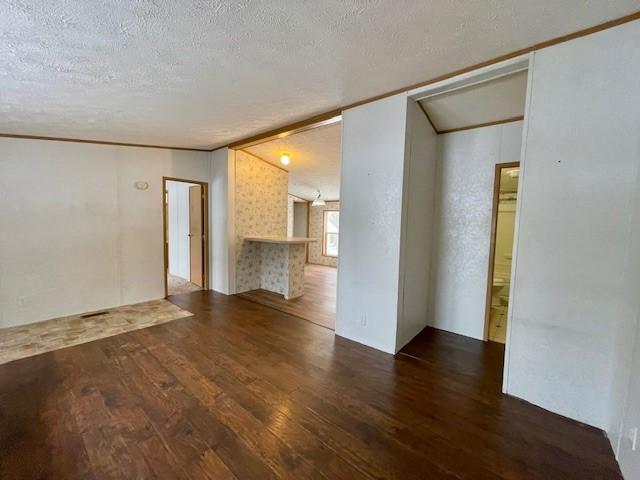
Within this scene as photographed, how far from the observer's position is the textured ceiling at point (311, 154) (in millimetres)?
3947

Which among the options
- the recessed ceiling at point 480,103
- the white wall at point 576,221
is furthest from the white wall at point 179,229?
the white wall at point 576,221

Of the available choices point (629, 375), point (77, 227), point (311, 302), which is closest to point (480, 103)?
point (629, 375)

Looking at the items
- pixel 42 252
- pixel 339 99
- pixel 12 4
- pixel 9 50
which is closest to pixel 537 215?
pixel 339 99

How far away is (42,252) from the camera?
342 cm

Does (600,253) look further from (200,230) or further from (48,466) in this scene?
(200,230)

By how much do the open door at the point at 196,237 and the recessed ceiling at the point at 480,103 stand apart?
13.3ft

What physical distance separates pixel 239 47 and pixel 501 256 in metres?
5.58

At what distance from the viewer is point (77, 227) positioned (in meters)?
3.65

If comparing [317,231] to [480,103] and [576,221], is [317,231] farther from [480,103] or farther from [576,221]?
[576,221]

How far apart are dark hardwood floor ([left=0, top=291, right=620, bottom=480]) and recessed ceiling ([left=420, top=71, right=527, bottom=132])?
8.17 ft

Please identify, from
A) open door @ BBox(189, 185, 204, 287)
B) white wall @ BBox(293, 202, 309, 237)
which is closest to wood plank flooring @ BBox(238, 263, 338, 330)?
Result: open door @ BBox(189, 185, 204, 287)

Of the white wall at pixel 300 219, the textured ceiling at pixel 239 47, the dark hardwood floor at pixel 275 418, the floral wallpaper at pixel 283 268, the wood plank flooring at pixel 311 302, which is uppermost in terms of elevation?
the textured ceiling at pixel 239 47

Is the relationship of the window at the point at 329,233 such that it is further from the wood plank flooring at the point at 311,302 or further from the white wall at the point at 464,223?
the white wall at the point at 464,223

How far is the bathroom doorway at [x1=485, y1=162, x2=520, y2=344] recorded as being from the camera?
3.05 meters
